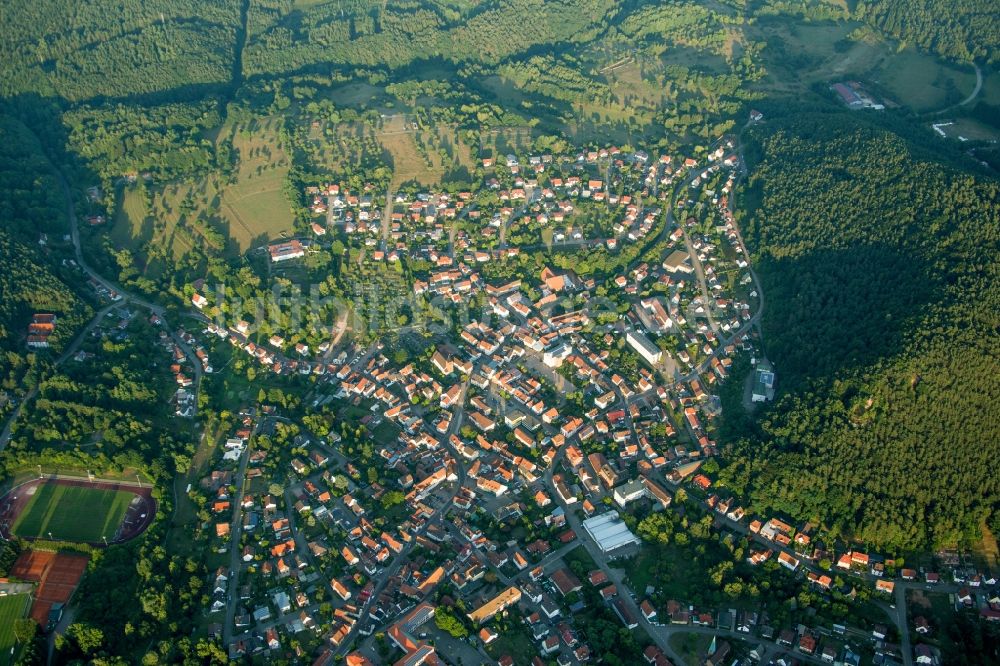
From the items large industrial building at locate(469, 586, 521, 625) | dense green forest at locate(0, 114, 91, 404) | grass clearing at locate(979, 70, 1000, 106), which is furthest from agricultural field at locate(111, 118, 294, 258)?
grass clearing at locate(979, 70, 1000, 106)

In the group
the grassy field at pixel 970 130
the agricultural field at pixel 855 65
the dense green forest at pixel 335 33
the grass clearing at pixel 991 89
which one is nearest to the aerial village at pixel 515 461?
the grassy field at pixel 970 130

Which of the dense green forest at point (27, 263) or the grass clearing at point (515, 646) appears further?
the dense green forest at point (27, 263)

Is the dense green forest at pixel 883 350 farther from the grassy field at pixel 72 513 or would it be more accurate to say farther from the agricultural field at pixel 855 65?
the grassy field at pixel 72 513

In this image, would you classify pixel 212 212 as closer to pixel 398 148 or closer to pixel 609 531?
pixel 398 148

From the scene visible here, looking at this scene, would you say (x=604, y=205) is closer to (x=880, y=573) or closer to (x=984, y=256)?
(x=984, y=256)

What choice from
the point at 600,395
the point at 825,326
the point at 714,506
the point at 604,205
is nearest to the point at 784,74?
the point at 604,205

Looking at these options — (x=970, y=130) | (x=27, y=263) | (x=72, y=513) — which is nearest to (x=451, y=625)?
(x=72, y=513)
